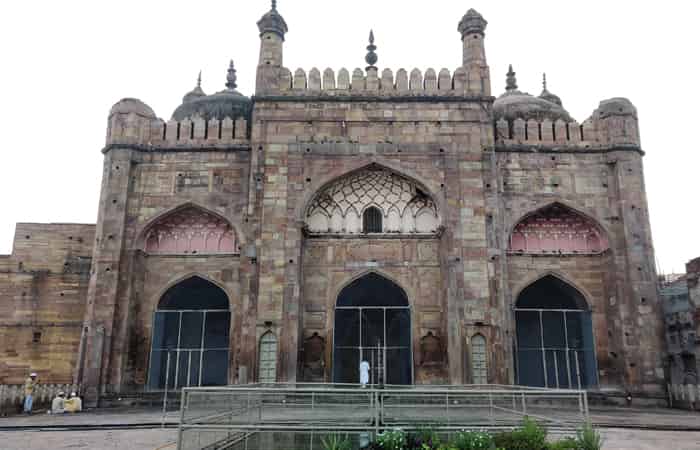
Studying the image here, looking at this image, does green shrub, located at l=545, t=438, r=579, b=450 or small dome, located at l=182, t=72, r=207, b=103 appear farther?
small dome, located at l=182, t=72, r=207, b=103

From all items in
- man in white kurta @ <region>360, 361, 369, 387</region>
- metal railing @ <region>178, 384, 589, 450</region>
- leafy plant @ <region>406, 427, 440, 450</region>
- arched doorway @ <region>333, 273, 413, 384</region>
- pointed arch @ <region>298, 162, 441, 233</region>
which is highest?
pointed arch @ <region>298, 162, 441, 233</region>

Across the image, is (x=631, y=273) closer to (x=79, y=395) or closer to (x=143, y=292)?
(x=143, y=292)

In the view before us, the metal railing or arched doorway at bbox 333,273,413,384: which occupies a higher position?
arched doorway at bbox 333,273,413,384

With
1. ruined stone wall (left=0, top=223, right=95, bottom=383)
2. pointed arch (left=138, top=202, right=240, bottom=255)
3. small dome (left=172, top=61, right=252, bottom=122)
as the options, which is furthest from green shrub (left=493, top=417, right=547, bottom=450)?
ruined stone wall (left=0, top=223, right=95, bottom=383)

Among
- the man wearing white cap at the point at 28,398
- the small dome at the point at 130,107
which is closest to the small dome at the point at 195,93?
the small dome at the point at 130,107

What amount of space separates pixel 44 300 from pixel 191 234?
5.24 m

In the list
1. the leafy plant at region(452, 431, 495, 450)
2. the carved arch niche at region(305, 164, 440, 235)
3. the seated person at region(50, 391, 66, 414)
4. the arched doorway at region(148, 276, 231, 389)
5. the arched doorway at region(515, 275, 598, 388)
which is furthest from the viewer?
the carved arch niche at region(305, 164, 440, 235)

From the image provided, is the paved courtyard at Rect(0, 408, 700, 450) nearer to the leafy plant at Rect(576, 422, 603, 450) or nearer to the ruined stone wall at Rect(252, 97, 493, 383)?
the leafy plant at Rect(576, 422, 603, 450)

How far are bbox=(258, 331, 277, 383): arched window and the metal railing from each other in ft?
23.8

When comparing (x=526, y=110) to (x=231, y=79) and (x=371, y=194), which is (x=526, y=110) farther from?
(x=231, y=79)

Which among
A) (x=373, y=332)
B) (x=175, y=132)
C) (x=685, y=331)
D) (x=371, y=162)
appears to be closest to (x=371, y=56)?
(x=371, y=162)

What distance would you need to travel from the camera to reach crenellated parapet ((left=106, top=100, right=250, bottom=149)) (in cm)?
1714

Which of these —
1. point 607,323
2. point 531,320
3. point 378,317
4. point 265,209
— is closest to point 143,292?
point 265,209

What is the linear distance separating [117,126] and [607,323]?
597 inches
